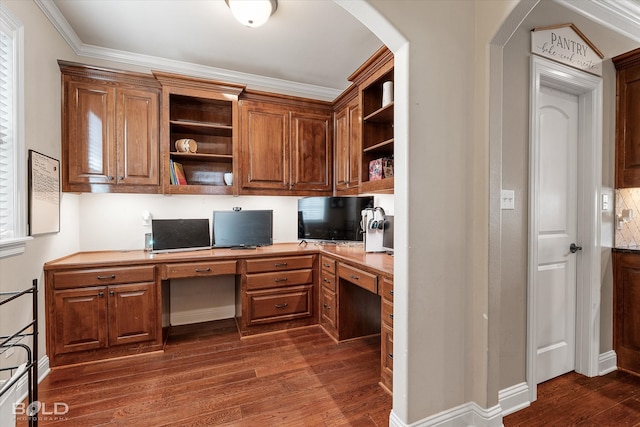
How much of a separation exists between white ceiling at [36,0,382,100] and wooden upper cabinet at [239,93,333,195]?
39 centimetres

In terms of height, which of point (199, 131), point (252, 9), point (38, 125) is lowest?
point (38, 125)

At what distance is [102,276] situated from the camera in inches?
94.9

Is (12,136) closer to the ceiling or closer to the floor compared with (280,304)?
closer to the ceiling

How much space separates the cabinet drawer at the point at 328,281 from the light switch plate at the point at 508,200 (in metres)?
1.62

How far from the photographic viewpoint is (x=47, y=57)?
2.30m

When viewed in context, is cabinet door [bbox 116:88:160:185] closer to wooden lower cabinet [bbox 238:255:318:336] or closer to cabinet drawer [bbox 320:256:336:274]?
wooden lower cabinet [bbox 238:255:318:336]

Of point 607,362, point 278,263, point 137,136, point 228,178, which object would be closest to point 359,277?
point 278,263

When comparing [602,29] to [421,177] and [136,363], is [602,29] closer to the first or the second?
[421,177]

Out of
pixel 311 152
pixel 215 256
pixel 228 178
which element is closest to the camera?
pixel 215 256

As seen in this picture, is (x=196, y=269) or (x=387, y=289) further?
(x=196, y=269)

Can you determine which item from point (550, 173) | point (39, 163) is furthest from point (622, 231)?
point (39, 163)

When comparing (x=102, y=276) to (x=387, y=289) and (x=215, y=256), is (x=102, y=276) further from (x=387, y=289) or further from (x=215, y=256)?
(x=387, y=289)

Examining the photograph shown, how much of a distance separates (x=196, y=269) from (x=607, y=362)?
349 cm

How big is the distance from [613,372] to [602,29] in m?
2.56
